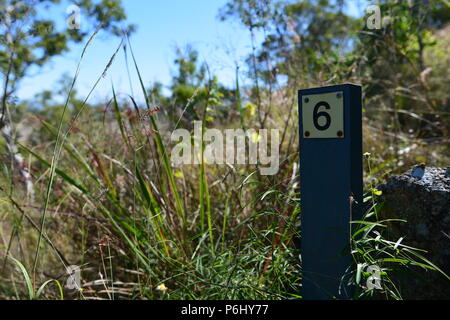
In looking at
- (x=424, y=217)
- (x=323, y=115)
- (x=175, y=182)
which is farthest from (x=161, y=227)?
(x=424, y=217)

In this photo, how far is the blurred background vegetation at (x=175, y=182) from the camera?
1.91 meters

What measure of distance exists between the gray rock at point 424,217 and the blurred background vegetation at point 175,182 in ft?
0.48

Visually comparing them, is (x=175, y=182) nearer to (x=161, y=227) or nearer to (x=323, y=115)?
(x=161, y=227)

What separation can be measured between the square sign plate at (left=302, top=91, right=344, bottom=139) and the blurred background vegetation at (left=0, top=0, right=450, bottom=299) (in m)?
0.29

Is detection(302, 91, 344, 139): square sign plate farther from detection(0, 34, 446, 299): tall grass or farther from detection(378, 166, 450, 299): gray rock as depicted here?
detection(378, 166, 450, 299): gray rock

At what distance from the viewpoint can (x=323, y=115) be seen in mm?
1583

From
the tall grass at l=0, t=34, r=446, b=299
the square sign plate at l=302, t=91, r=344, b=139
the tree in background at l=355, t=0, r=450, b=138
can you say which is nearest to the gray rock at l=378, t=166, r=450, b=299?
the tall grass at l=0, t=34, r=446, b=299

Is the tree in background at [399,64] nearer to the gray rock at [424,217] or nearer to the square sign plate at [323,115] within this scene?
the gray rock at [424,217]

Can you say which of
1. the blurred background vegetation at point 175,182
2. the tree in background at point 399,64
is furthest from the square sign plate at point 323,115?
the tree in background at point 399,64

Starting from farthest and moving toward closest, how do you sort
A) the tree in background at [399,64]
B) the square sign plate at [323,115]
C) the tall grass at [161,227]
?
the tree in background at [399,64] → the tall grass at [161,227] → the square sign plate at [323,115]

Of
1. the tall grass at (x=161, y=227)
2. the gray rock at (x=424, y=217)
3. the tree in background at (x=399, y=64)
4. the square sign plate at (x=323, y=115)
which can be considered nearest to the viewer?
the square sign plate at (x=323, y=115)

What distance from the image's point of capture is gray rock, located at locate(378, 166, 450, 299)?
1718mm

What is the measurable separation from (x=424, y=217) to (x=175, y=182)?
1.67 metres
